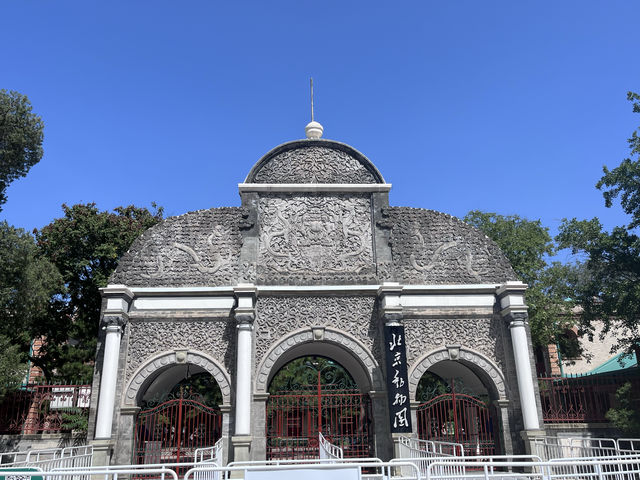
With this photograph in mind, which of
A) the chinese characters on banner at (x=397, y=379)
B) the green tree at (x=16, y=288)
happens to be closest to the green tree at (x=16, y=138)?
the green tree at (x=16, y=288)

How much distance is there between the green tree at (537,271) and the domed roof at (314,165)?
343 inches

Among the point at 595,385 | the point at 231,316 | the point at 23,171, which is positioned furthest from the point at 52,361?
the point at 595,385

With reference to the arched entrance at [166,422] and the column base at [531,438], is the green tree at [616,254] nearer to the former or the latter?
the column base at [531,438]

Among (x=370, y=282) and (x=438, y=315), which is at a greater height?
(x=370, y=282)

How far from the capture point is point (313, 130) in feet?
44.1

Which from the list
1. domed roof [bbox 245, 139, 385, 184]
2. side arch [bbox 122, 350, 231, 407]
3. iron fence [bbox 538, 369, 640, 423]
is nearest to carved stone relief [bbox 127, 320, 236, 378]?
side arch [bbox 122, 350, 231, 407]

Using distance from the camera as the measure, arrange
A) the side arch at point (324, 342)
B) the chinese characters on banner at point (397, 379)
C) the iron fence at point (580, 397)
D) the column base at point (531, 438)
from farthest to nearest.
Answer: the iron fence at point (580, 397) < the side arch at point (324, 342) < the chinese characters on banner at point (397, 379) < the column base at point (531, 438)

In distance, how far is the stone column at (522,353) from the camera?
412 inches

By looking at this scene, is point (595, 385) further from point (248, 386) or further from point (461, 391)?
point (248, 386)

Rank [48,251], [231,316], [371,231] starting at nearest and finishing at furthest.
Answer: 1. [231,316]
2. [371,231]
3. [48,251]

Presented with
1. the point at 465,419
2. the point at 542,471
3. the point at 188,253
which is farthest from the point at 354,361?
the point at 542,471

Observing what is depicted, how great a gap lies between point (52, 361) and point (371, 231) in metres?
12.4

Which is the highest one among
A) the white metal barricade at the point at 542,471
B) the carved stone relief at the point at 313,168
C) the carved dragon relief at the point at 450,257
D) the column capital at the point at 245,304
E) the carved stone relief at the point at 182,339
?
the carved stone relief at the point at 313,168

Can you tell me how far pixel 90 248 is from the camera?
1747cm
